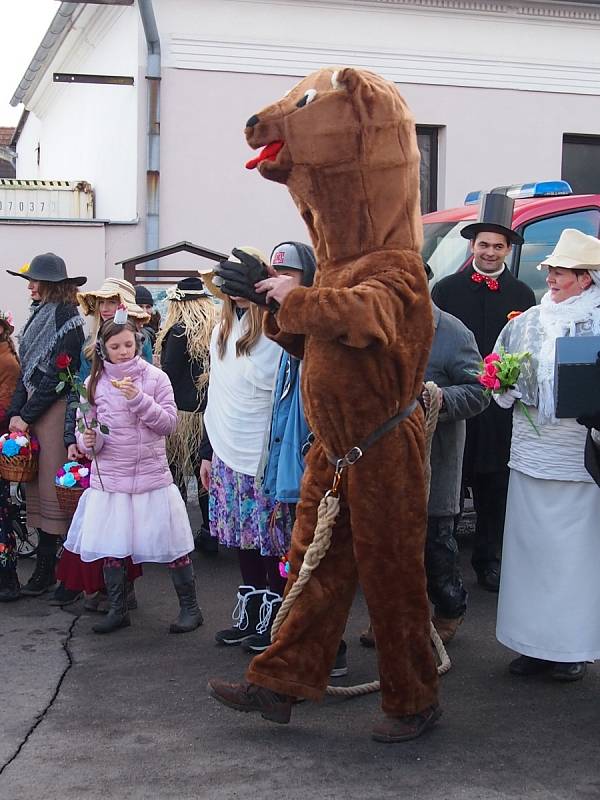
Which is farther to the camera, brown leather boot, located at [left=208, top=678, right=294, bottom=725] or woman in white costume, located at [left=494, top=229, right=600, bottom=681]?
woman in white costume, located at [left=494, top=229, right=600, bottom=681]

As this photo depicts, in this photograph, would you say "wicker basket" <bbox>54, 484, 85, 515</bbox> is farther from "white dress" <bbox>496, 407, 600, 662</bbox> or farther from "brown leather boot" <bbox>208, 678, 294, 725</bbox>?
"white dress" <bbox>496, 407, 600, 662</bbox>

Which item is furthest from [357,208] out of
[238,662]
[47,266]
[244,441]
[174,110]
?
[174,110]

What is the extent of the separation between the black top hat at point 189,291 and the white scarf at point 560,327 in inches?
133

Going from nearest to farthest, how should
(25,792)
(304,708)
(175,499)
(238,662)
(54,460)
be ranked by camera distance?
(25,792) < (304,708) < (238,662) < (175,499) < (54,460)

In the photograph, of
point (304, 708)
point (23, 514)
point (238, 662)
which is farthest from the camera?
point (23, 514)

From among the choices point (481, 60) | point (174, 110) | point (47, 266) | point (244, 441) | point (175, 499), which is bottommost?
point (175, 499)

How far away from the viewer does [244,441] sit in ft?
17.7

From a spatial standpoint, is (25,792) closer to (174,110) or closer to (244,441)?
(244,441)

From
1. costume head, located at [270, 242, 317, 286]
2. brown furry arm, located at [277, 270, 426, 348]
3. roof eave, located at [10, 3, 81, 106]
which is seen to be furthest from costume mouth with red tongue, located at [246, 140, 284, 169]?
roof eave, located at [10, 3, 81, 106]

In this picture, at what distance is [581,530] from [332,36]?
30.9 feet

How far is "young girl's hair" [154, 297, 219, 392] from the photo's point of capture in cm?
748

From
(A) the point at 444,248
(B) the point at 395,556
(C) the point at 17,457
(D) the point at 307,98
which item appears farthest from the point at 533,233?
(B) the point at 395,556

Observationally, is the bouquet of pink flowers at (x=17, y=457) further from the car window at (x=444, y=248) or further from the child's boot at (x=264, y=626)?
the car window at (x=444, y=248)

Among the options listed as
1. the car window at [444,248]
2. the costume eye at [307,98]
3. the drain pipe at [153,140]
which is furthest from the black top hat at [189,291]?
the drain pipe at [153,140]
